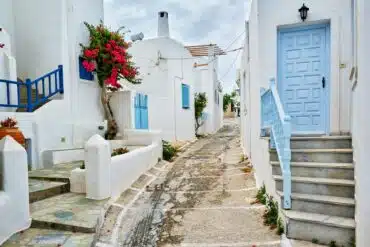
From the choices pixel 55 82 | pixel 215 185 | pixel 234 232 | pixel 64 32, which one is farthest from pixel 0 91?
pixel 234 232

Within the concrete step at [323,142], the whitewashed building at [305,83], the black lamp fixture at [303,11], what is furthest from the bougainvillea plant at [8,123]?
the black lamp fixture at [303,11]

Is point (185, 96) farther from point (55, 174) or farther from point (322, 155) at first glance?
point (322, 155)

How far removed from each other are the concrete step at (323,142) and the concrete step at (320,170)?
56cm

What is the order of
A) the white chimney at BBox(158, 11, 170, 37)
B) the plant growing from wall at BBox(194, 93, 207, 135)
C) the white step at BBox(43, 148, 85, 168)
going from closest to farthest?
the white step at BBox(43, 148, 85, 168) < the white chimney at BBox(158, 11, 170, 37) < the plant growing from wall at BBox(194, 93, 207, 135)

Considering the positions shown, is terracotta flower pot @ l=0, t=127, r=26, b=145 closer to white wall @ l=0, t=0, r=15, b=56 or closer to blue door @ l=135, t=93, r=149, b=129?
white wall @ l=0, t=0, r=15, b=56

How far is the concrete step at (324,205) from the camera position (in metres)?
3.58

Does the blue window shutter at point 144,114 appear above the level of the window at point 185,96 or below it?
below

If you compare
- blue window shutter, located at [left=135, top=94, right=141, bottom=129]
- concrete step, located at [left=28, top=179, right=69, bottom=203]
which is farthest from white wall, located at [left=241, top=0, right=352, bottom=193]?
blue window shutter, located at [left=135, top=94, right=141, bottom=129]

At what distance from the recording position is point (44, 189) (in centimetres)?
470

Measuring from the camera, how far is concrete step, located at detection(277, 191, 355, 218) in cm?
358

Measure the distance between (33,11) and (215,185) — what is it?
6552 mm

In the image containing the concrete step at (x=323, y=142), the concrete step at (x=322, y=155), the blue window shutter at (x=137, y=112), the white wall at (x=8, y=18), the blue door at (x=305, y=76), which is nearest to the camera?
the concrete step at (x=322, y=155)

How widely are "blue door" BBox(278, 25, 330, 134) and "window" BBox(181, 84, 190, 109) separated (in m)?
8.79

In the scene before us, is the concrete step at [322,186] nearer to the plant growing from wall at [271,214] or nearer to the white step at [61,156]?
the plant growing from wall at [271,214]
